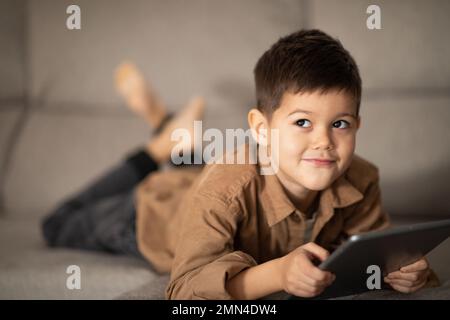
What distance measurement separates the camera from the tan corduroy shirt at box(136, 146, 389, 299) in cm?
61

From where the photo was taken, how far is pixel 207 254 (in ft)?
2.05

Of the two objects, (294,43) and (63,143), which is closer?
(294,43)

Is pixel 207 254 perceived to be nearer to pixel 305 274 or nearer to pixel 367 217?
pixel 305 274

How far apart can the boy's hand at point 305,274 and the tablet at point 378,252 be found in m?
0.01

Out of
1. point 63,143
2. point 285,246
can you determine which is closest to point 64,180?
point 63,143

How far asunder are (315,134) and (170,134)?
546 mm

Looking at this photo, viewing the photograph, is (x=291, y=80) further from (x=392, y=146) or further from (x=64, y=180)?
(x=64, y=180)

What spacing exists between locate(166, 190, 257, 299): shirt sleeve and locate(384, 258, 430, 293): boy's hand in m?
0.17

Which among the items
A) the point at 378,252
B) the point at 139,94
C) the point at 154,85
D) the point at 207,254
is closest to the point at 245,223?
the point at 207,254

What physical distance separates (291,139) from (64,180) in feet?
2.56

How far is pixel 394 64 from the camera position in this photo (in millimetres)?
942

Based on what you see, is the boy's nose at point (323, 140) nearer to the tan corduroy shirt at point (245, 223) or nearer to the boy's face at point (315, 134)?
the boy's face at point (315, 134)

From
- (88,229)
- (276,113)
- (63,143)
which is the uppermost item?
(276,113)

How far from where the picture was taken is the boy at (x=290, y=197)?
1.95ft
